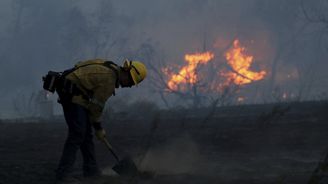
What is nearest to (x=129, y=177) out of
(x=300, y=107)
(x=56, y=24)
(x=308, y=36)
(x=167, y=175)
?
(x=167, y=175)

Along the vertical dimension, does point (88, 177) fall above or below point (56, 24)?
below

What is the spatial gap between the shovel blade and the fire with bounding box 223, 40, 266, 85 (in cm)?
2681

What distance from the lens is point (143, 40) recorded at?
138 feet

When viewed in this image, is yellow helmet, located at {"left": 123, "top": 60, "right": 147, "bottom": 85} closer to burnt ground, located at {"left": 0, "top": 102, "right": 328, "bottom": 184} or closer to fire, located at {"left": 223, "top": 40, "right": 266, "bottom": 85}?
burnt ground, located at {"left": 0, "top": 102, "right": 328, "bottom": 184}

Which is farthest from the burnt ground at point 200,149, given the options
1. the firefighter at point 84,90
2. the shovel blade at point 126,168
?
the firefighter at point 84,90

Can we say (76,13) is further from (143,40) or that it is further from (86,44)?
(143,40)

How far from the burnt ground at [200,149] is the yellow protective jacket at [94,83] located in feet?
3.01

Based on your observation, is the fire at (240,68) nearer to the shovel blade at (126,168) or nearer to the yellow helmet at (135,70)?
the shovel blade at (126,168)

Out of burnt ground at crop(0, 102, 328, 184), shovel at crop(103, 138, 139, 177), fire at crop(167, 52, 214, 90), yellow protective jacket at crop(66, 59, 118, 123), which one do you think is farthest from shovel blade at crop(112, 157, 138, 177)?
fire at crop(167, 52, 214, 90)

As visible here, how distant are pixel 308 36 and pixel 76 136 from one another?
35030 mm

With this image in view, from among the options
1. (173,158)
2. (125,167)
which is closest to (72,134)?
(125,167)

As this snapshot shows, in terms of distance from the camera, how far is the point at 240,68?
3391cm

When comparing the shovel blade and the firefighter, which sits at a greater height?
the firefighter

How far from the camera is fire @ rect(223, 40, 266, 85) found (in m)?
33.8
